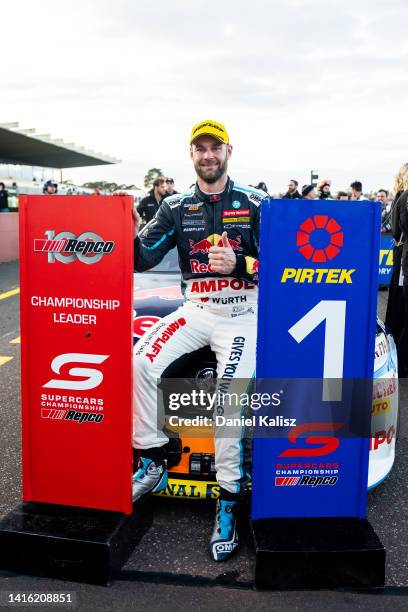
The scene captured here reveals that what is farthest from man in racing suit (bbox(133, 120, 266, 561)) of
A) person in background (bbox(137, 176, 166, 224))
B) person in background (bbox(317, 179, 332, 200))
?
person in background (bbox(317, 179, 332, 200))

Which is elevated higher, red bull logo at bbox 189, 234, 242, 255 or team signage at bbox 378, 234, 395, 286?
red bull logo at bbox 189, 234, 242, 255

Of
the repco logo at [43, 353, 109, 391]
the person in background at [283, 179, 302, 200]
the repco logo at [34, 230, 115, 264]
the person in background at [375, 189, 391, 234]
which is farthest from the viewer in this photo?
the person in background at [283, 179, 302, 200]

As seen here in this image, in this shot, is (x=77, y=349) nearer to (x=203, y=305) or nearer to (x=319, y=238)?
(x=203, y=305)

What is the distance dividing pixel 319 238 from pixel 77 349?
43.2 inches

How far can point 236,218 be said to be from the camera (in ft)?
9.07

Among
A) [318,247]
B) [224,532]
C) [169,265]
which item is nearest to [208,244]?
[318,247]

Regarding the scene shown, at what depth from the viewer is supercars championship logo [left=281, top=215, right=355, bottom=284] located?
226 centimetres

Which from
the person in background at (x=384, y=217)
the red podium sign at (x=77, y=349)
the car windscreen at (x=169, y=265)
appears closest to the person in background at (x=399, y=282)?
the person in background at (x=384, y=217)

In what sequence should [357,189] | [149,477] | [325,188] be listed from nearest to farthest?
[149,477] → [357,189] → [325,188]

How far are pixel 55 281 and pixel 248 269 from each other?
85 cm

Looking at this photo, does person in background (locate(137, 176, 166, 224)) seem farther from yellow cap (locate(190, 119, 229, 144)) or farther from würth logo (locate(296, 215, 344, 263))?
würth logo (locate(296, 215, 344, 263))

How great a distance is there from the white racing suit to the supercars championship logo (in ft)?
1.17

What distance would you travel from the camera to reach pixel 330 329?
7.66 ft

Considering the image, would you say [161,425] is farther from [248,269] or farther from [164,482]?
[248,269]
